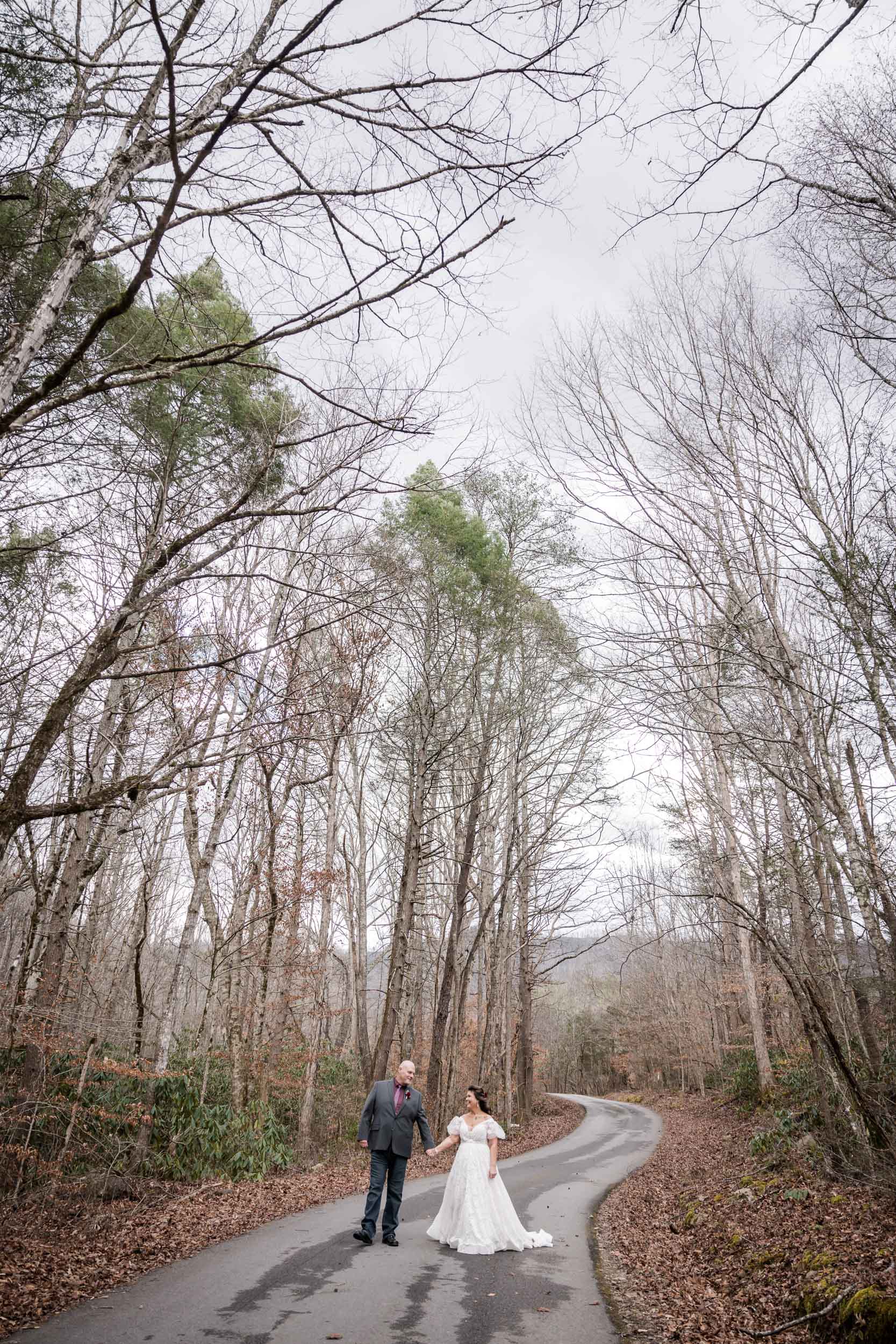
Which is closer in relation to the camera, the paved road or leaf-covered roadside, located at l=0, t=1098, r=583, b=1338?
the paved road

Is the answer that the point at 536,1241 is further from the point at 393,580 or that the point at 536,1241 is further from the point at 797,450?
the point at 797,450

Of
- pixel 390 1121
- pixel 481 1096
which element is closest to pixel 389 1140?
pixel 390 1121

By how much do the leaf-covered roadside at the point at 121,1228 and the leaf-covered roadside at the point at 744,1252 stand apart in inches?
134

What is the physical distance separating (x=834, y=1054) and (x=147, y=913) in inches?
314

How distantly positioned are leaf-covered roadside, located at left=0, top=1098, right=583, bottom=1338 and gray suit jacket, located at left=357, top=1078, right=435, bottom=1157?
148 cm

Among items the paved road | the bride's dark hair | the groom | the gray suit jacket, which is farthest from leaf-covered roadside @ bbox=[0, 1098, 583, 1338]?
the bride's dark hair

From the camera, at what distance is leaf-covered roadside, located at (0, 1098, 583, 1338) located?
4426 millimetres

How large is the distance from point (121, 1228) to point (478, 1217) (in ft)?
10.6

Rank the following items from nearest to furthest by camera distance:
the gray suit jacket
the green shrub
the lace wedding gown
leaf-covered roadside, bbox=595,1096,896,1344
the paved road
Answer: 1. the paved road
2. leaf-covered roadside, bbox=595,1096,896,1344
3. the lace wedding gown
4. the gray suit jacket
5. the green shrub

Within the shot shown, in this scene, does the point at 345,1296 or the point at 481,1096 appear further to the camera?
the point at 481,1096

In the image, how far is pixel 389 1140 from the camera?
630 centimetres

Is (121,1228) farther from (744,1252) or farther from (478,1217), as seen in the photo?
(744,1252)

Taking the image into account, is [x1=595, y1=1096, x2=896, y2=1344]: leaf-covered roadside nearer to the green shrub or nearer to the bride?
the bride

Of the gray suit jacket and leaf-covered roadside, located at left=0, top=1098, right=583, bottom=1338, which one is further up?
the gray suit jacket
